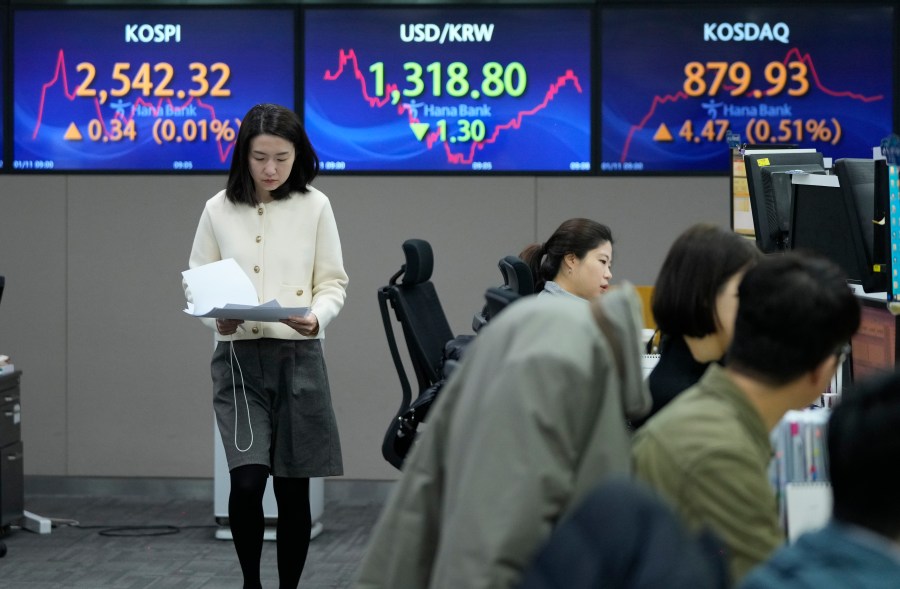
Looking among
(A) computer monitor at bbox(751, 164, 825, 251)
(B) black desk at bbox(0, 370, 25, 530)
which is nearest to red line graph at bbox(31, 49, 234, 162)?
(B) black desk at bbox(0, 370, 25, 530)

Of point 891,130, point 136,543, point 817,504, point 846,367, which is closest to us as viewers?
point 817,504

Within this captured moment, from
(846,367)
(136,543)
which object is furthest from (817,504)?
(136,543)

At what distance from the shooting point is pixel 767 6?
5.79 m

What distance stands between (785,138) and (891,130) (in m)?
0.46

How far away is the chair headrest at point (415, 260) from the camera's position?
15.1 ft

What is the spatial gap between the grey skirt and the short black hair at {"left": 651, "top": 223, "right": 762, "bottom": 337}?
5.09 feet

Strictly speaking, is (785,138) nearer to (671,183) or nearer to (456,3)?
(671,183)

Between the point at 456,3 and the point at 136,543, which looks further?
the point at 456,3

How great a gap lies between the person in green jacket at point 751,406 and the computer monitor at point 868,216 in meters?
1.41

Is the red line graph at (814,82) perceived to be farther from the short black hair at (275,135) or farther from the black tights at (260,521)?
the black tights at (260,521)

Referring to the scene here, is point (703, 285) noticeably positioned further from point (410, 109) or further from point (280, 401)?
point (410, 109)

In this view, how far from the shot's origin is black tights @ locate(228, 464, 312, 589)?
3.60 m

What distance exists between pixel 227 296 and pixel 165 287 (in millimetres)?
2660

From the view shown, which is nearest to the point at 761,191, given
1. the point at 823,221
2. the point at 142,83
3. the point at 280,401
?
the point at 823,221
